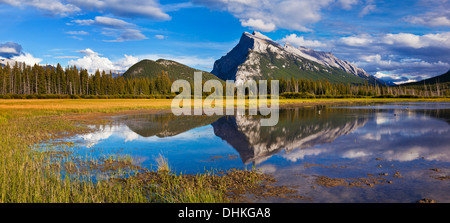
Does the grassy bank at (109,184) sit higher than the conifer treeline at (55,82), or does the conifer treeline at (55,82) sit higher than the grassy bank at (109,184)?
the conifer treeline at (55,82)

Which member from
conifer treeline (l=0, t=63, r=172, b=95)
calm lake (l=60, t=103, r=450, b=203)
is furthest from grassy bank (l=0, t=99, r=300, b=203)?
conifer treeline (l=0, t=63, r=172, b=95)

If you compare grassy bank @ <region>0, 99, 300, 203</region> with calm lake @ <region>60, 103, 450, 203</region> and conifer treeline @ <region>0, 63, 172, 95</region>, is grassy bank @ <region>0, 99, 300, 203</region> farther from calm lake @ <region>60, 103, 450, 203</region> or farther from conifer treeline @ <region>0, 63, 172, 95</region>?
conifer treeline @ <region>0, 63, 172, 95</region>

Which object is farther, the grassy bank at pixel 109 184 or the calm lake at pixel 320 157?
the calm lake at pixel 320 157

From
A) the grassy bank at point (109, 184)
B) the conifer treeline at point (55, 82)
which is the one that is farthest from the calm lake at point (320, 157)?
the conifer treeline at point (55, 82)

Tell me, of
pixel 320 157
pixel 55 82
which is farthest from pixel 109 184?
pixel 55 82

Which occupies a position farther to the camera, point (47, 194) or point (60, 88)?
point (60, 88)

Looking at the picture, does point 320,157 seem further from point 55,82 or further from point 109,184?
point 55,82

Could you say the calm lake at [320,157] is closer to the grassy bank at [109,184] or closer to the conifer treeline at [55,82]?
the grassy bank at [109,184]

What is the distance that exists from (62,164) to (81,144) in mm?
7192

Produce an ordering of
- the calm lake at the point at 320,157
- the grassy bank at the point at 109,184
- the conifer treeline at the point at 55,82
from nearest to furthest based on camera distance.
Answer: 1. the grassy bank at the point at 109,184
2. the calm lake at the point at 320,157
3. the conifer treeline at the point at 55,82

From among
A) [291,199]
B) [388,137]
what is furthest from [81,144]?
[388,137]
